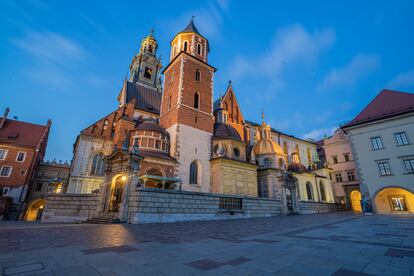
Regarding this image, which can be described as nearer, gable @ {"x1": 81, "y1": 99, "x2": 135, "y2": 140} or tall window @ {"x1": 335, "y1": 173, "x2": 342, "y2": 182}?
gable @ {"x1": 81, "y1": 99, "x2": 135, "y2": 140}

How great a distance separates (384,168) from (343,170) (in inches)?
718

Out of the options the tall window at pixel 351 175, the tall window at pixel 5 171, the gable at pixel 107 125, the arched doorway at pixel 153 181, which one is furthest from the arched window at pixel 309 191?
the tall window at pixel 5 171

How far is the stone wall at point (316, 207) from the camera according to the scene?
25541 mm

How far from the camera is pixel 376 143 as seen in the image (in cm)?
2245

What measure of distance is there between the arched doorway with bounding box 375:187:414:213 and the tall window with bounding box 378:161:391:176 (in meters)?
1.74

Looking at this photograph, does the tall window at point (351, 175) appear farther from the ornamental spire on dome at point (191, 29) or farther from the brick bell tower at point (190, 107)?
the ornamental spire on dome at point (191, 29)

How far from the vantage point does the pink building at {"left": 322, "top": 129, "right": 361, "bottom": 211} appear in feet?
119

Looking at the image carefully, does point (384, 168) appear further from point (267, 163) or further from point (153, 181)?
point (153, 181)

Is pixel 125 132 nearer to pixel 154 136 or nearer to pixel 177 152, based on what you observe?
pixel 154 136

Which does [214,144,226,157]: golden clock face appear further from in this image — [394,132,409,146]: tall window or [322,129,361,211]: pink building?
[322,129,361,211]: pink building

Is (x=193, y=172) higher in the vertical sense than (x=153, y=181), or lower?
higher

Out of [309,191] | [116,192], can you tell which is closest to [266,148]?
[309,191]

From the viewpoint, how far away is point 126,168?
13.5 meters

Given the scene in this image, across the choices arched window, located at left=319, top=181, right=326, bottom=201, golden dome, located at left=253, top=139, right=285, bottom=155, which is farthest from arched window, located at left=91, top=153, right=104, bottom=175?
arched window, located at left=319, top=181, right=326, bottom=201
